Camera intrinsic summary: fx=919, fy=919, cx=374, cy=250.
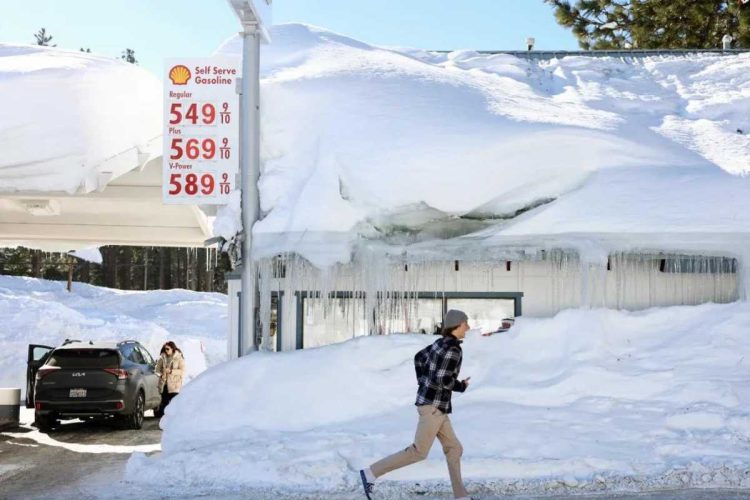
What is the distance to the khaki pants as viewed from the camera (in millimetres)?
7637

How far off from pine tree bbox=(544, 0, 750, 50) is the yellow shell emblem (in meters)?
19.4

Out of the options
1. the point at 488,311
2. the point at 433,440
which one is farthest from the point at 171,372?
the point at 433,440

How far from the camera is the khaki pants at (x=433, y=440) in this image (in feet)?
25.1

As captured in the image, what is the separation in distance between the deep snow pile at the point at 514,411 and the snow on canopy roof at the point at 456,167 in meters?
1.24

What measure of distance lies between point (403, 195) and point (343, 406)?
2.66 m

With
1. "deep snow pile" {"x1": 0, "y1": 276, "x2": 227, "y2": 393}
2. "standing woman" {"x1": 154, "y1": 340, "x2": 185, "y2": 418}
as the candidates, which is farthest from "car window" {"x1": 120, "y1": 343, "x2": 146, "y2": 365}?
"deep snow pile" {"x1": 0, "y1": 276, "x2": 227, "y2": 393}

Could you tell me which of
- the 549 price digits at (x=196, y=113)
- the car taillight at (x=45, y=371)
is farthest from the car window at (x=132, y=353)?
the 549 price digits at (x=196, y=113)

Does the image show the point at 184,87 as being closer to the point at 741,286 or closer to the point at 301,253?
the point at 301,253

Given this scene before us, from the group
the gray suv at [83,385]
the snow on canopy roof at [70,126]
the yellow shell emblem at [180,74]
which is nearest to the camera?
the yellow shell emblem at [180,74]

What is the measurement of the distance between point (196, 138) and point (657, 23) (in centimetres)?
2180

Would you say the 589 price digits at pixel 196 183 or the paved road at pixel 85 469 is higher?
the 589 price digits at pixel 196 183

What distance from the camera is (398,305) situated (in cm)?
1176

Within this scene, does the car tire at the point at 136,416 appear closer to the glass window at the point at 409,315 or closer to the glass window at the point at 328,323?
the glass window at the point at 328,323

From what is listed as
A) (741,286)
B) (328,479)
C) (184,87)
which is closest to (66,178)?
(184,87)
